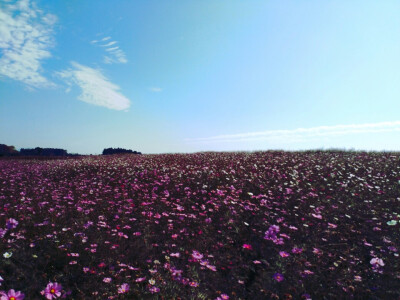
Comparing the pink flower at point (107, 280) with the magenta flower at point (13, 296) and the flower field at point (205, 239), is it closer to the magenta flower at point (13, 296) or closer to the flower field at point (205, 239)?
the flower field at point (205, 239)

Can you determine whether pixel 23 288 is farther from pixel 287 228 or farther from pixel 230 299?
pixel 287 228

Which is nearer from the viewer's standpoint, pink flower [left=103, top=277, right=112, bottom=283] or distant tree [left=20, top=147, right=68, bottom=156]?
pink flower [left=103, top=277, right=112, bottom=283]

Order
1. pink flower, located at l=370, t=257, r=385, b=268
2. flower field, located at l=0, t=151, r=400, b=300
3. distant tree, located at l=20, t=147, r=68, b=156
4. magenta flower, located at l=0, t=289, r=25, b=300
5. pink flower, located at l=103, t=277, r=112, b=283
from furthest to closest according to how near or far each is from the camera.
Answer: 1. distant tree, located at l=20, t=147, r=68, b=156
2. pink flower, located at l=370, t=257, r=385, b=268
3. flower field, located at l=0, t=151, r=400, b=300
4. pink flower, located at l=103, t=277, r=112, b=283
5. magenta flower, located at l=0, t=289, r=25, b=300

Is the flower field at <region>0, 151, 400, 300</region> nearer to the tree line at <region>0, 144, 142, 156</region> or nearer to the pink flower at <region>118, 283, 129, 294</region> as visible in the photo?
the pink flower at <region>118, 283, 129, 294</region>

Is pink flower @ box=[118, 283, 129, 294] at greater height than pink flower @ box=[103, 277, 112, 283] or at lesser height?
lesser

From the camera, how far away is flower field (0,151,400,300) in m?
4.06

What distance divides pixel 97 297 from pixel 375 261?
466 centimetres

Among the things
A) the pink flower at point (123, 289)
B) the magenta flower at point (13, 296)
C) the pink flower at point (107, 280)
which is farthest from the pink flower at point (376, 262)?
the magenta flower at point (13, 296)

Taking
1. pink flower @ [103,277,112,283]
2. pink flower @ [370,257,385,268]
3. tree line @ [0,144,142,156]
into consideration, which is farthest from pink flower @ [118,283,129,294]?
tree line @ [0,144,142,156]

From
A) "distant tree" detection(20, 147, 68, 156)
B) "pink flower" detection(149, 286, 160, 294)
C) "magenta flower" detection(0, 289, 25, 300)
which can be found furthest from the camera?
"distant tree" detection(20, 147, 68, 156)

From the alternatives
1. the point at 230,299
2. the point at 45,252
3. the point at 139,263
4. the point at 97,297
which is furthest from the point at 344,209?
the point at 45,252

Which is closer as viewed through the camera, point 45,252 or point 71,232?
point 45,252

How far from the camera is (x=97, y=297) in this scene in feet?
12.0

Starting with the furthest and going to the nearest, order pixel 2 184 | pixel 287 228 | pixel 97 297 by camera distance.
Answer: pixel 2 184, pixel 287 228, pixel 97 297
